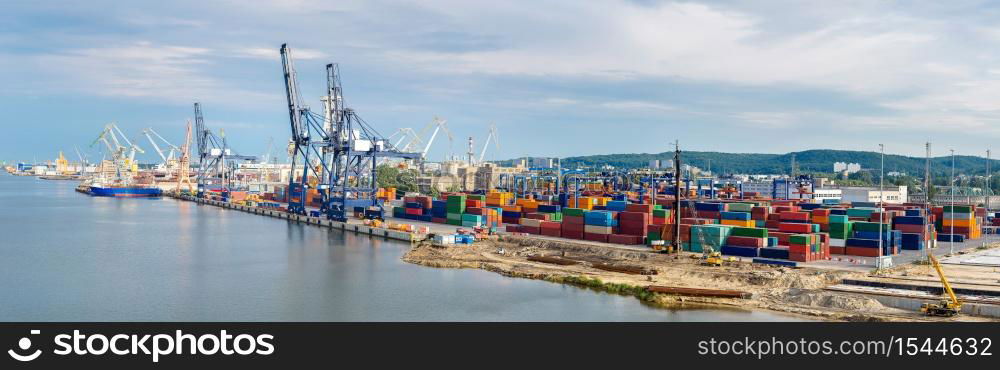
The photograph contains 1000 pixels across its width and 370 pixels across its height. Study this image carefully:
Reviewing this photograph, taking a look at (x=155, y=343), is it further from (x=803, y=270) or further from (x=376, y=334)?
(x=803, y=270)

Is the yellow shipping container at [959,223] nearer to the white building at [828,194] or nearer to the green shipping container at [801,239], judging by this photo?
the green shipping container at [801,239]

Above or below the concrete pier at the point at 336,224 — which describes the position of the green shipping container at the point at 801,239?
above

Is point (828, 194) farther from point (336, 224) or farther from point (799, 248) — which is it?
point (799, 248)

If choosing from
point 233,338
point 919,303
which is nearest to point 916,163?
point 919,303

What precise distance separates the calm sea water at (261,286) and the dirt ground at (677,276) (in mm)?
766

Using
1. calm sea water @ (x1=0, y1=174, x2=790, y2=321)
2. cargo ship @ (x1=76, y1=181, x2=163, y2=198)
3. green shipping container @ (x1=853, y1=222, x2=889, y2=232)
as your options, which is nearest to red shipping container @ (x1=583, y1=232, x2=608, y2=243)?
calm sea water @ (x1=0, y1=174, x2=790, y2=321)

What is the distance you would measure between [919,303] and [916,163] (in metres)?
183

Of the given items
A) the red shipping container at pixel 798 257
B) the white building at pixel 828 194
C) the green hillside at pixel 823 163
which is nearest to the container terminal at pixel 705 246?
the red shipping container at pixel 798 257

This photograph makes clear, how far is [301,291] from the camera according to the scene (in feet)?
71.6

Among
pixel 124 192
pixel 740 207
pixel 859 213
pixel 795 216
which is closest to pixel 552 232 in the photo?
pixel 740 207

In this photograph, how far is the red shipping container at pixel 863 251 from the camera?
2606cm

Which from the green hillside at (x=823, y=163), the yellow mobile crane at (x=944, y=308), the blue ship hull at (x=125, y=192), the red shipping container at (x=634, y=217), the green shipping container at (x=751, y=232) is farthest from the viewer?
the green hillside at (x=823, y=163)

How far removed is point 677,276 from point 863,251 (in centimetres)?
790

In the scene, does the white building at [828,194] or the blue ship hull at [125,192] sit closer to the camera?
the white building at [828,194]
